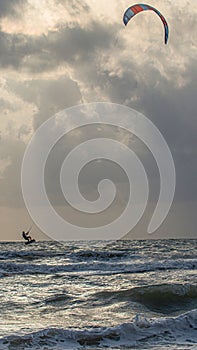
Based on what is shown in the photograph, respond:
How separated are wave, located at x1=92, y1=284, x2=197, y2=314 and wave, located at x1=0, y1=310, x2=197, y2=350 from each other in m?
3.02

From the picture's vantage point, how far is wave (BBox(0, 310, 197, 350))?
361 inches

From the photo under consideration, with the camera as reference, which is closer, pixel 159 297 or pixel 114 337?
pixel 114 337

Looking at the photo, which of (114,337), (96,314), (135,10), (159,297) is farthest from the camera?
(135,10)

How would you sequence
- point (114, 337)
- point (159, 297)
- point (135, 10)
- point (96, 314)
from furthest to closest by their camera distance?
point (135, 10) → point (159, 297) → point (96, 314) → point (114, 337)

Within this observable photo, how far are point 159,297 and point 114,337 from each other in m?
6.01

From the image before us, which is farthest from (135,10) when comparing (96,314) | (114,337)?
(114,337)

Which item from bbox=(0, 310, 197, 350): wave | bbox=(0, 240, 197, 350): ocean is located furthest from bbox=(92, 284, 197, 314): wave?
bbox=(0, 310, 197, 350): wave

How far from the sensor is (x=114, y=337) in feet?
32.1

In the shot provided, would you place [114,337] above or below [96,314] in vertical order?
below

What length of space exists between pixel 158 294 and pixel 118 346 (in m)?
6.95

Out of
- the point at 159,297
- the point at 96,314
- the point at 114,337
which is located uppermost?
the point at 159,297

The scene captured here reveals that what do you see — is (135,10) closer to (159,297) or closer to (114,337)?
(159,297)

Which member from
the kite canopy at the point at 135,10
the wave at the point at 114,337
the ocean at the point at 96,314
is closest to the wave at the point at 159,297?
the ocean at the point at 96,314

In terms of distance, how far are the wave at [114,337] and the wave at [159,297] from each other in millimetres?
3017
